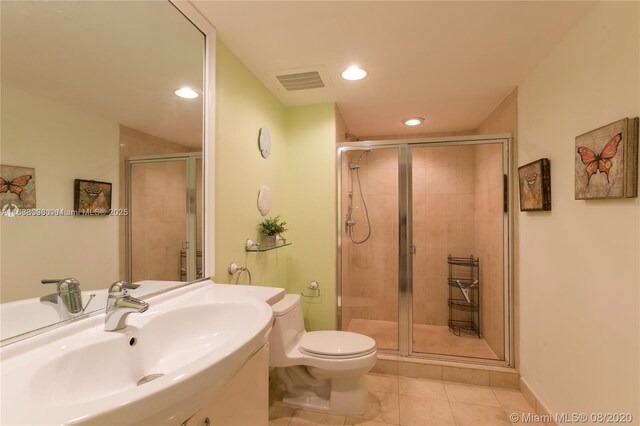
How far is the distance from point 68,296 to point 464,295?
9.69ft

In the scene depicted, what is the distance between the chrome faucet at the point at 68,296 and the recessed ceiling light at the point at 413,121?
2859 millimetres

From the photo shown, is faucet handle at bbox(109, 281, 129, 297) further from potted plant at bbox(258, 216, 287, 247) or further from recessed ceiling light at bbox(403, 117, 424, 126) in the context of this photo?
recessed ceiling light at bbox(403, 117, 424, 126)

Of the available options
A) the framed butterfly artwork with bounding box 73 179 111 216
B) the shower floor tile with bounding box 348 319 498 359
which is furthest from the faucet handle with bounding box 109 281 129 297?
the shower floor tile with bounding box 348 319 498 359

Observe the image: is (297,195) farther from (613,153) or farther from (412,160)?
(613,153)

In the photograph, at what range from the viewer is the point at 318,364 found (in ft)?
5.75

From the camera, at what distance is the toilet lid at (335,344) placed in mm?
1778

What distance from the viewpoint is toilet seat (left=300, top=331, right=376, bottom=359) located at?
5.79 ft

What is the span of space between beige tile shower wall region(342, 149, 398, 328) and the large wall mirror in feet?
4.99

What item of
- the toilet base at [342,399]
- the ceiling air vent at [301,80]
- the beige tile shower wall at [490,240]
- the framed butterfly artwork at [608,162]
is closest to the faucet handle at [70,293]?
the toilet base at [342,399]

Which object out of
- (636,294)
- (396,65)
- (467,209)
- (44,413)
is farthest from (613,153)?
(44,413)

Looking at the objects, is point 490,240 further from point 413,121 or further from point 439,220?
point 413,121

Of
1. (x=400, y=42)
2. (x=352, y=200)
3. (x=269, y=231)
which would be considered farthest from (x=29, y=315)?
(x=352, y=200)

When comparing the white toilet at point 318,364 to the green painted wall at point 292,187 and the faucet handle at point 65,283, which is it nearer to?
the green painted wall at point 292,187

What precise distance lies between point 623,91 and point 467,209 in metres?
1.58
